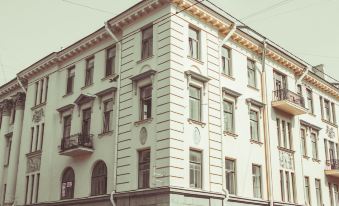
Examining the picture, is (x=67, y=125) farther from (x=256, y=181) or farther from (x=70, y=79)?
(x=256, y=181)

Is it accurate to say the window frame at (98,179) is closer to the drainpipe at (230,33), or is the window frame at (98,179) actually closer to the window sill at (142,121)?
the window sill at (142,121)

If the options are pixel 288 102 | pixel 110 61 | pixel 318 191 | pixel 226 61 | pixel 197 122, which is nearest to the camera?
pixel 197 122

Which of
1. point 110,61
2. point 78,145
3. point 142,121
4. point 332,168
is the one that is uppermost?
point 110,61

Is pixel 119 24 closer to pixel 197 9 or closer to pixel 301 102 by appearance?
pixel 197 9

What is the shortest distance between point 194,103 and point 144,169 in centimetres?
405

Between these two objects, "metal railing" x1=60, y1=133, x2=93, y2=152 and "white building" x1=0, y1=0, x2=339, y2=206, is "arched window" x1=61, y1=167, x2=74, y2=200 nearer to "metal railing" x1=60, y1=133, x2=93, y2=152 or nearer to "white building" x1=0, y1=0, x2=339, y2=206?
"white building" x1=0, y1=0, x2=339, y2=206

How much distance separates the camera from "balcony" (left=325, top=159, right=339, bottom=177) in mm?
31016

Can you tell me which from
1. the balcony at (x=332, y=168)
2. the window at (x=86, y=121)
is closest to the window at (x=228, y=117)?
the window at (x=86, y=121)

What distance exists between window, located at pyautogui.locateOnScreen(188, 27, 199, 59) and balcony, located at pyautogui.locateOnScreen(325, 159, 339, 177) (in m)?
14.5

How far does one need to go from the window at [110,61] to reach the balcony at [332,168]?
16.8 m

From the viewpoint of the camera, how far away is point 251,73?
1063 inches

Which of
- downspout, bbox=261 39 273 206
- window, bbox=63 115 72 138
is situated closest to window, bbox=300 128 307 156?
downspout, bbox=261 39 273 206

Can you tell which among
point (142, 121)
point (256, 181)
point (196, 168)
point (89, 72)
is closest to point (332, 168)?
point (256, 181)

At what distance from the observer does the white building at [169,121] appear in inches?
819
